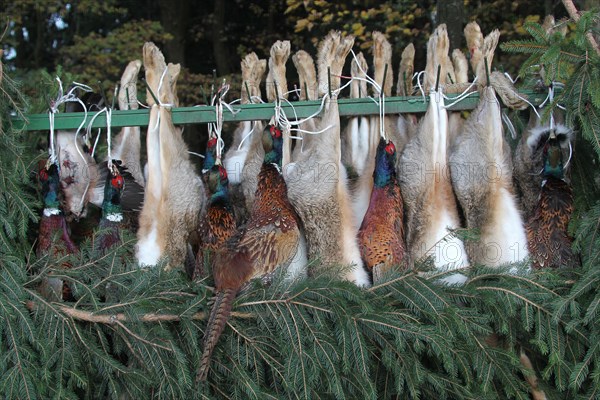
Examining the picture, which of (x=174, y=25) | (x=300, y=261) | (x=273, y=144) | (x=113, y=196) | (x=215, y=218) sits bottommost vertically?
(x=300, y=261)

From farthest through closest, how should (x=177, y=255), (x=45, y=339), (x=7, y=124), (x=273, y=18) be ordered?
1. (x=273, y=18)
2. (x=177, y=255)
3. (x=7, y=124)
4. (x=45, y=339)

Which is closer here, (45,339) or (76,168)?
(45,339)

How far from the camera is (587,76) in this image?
9.46 feet

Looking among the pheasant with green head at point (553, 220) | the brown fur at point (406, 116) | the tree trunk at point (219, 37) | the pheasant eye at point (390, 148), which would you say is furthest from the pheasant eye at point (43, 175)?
the tree trunk at point (219, 37)

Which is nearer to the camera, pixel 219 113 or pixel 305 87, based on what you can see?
pixel 219 113

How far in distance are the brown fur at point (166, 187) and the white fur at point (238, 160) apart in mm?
279

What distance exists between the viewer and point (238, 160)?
367cm

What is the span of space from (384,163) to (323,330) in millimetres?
874

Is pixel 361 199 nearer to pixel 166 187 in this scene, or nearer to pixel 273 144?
pixel 273 144

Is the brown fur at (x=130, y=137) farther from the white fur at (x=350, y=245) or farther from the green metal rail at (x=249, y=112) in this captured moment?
the white fur at (x=350, y=245)

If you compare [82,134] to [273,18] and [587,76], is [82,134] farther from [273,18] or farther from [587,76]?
[273,18]

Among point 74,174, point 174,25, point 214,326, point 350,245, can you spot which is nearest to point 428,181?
point 350,245

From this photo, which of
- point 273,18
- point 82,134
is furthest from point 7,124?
point 273,18

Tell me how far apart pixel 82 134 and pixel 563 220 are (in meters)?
2.48
